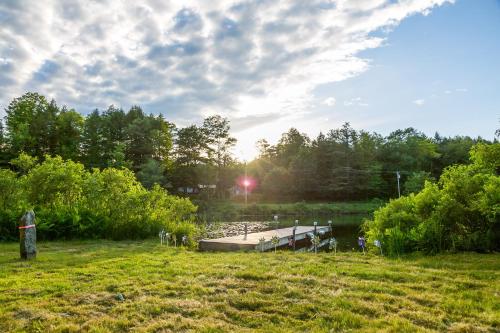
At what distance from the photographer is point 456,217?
325 inches

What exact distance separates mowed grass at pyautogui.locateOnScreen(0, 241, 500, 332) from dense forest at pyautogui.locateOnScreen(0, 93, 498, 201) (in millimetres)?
39193

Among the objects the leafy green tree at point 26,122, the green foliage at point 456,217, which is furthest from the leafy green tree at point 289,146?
the green foliage at point 456,217

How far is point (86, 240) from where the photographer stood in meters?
11.6

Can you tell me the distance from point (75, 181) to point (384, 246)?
1128cm

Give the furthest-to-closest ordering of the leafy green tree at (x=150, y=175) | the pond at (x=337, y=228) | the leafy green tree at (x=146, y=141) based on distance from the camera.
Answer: the leafy green tree at (x=146, y=141) → the leafy green tree at (x=150, y=175) → the pond at (x=337, y=228)

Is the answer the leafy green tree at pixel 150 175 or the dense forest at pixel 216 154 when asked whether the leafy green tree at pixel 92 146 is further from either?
the leafy green tree at pixel 150 175

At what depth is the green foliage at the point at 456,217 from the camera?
26.3 feet

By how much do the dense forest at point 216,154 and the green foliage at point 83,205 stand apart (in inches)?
1219

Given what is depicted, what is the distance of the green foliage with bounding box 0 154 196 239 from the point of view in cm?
1198

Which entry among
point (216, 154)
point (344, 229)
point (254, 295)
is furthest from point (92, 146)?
point (254, 295)

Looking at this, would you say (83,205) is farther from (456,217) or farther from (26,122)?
(26,122)

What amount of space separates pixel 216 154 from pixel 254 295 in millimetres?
49587

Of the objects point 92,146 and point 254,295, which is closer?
point 254,295

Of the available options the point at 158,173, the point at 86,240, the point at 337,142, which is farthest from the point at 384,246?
the point at 337,142
